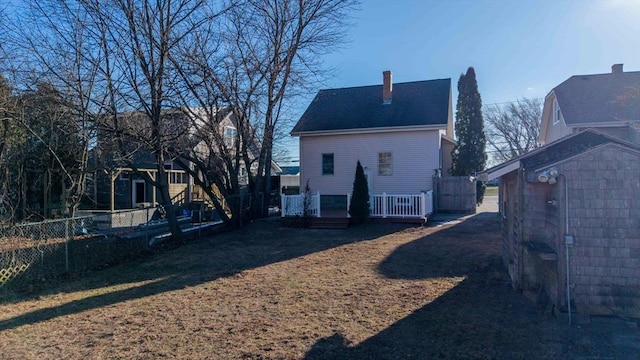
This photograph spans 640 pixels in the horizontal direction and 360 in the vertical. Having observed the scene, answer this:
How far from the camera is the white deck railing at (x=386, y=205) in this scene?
13.7 meters

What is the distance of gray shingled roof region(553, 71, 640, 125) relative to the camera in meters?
14.4

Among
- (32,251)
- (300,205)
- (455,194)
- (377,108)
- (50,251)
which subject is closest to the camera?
(32,251)

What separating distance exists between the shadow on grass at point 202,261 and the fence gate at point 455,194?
484 cm

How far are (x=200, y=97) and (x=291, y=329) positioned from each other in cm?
994

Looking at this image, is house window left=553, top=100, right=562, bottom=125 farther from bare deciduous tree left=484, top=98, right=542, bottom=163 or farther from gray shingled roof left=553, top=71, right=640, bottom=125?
bare deciduous tree left=484, top=98, right=542, bottom=163

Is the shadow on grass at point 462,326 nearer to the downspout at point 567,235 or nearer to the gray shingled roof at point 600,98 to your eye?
the downspout at point 567,235

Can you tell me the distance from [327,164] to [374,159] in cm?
239

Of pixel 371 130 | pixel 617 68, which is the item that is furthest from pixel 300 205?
pixel 617 68

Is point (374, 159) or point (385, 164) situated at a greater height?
point (374, 159)

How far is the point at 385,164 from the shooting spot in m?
17.5

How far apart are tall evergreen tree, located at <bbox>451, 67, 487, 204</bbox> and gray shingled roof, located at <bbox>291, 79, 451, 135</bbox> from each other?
15.1ft

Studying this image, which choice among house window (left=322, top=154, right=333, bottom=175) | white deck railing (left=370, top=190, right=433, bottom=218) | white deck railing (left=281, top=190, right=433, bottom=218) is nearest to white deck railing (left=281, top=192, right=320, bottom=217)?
white deck railing (left=281, top=190, right=433, bottom=218)

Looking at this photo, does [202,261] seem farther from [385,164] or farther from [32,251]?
[385,164]

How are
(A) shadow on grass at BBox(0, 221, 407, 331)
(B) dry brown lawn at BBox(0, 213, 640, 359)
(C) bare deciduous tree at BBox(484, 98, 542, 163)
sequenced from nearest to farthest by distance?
1. (B) dry brown lawn at BBox(0, 213, 640, 359)
2. (A) shadow on grass at BBox(0, 221, 407, 331)
3. (C) bare deciduous tree at BBox(484, 98, 542, 163)
